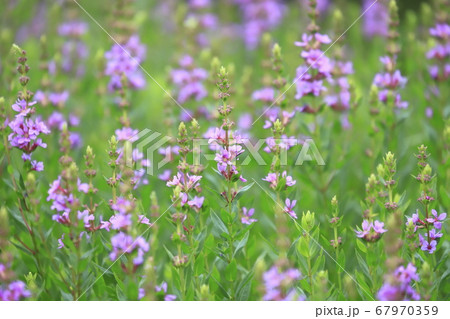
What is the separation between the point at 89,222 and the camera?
2434 mm

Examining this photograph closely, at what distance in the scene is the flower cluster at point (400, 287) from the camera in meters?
1.84

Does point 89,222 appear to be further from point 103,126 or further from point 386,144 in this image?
point 386,144

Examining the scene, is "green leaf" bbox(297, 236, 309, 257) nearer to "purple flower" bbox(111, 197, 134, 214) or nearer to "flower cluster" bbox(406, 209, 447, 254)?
"flower cluster" bbox(406, 209, 447, 254)

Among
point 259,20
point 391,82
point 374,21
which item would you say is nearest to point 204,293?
point 391,82

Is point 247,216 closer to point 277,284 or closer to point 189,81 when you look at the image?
point 277,284

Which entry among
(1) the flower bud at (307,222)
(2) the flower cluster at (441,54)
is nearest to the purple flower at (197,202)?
(1) the flower bud at (307,222)

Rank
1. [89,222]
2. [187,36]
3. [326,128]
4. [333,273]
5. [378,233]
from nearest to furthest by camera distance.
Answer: [378,233]
[89,222]
[333,273]
[326,128]
[187,36]

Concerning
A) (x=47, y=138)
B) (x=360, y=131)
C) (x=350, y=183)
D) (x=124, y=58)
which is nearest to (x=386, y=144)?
(x=350, y=183)

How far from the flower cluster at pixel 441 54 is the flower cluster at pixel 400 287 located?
1810mm

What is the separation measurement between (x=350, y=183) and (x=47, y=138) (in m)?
1.90

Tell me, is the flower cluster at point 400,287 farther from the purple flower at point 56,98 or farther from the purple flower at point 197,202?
the purple flower at point 56,98

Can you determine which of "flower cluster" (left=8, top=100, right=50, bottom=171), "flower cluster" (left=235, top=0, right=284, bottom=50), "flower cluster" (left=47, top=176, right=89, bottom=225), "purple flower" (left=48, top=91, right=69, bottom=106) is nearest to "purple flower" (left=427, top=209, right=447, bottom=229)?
"flower cluster" (left=47, top=176, right=89, bottom=225)

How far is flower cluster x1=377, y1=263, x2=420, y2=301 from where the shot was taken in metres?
1.84

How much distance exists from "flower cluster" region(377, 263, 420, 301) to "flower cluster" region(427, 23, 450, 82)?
71.3 inches
